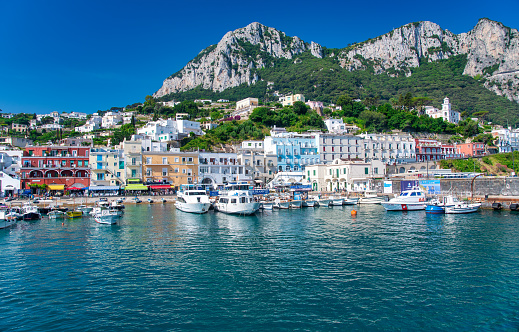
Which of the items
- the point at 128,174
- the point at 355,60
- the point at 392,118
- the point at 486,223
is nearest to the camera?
the point at 486,223

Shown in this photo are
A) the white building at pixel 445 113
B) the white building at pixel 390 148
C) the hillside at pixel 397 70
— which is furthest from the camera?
the hillside at pixel 397 70

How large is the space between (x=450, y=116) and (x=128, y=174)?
103 metres

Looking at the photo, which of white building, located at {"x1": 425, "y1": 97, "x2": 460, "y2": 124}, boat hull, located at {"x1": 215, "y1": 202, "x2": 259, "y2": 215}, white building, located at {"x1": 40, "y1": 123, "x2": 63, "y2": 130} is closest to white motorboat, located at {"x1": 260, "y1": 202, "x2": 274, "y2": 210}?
boat hull, located at {"x1": 215, "y1": 202, "x2": 259, "y2": 215}

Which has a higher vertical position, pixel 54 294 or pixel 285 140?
pixel 285 140

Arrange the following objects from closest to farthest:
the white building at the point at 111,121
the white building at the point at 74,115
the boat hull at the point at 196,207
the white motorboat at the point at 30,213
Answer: the white motorboat at the point at 30,213 < the boat hull at the point at 196,207 < the white building at the point at 111,121 < the white building at the point at 74,115

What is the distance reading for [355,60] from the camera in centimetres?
18700

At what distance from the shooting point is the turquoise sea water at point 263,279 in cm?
1212

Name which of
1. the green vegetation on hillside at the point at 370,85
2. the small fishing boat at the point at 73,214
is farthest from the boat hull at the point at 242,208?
the green vegetation on hillside at the point at 370,85

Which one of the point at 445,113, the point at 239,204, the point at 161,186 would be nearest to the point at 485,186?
the point at 239,204

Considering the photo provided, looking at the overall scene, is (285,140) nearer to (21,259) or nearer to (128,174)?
(128,174)

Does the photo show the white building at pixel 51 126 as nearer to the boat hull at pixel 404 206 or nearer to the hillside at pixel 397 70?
the hillside at pixel 397 70

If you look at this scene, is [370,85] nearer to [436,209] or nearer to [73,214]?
[436,209]

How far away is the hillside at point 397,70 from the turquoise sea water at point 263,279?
12215 centimetres

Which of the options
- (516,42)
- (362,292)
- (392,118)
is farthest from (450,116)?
(362,292)
